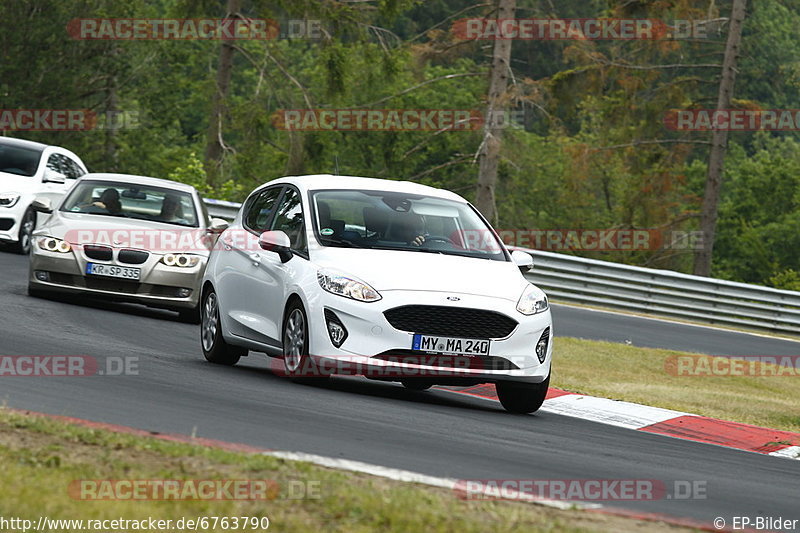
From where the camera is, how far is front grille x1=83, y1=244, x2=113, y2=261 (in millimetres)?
15336

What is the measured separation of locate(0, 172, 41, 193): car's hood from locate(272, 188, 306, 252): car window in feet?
32.6

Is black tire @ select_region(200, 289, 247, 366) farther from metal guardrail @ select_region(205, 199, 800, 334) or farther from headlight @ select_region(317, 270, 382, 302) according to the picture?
metal guardrail @ select_region(205, 199, 800, 334)

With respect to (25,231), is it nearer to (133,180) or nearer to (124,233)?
(133,180)

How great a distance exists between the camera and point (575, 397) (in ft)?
42.9

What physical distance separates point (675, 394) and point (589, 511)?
9451 millimetres

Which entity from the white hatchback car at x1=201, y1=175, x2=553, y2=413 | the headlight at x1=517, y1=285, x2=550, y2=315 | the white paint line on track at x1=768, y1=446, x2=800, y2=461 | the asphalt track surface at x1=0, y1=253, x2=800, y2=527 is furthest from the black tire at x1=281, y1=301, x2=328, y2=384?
the white paint line on track at x1=768, y1=446, x2=800, y2=461

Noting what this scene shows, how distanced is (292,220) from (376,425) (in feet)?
10.4

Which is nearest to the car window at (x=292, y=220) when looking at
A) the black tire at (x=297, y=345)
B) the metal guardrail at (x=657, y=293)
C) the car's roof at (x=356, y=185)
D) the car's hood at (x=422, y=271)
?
the car's roof at (x=356, y=185)

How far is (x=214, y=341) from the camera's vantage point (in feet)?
40.6

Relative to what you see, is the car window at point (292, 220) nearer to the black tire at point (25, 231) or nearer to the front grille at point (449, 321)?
the front grille at point (449, 321)

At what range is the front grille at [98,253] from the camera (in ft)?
50.3

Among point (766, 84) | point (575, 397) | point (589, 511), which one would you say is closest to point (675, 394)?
point (575, 397)

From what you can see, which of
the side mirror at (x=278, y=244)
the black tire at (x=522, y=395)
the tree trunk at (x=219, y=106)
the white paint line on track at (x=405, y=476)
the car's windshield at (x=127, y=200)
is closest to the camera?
the white paint line on track at (x=405, y=476)

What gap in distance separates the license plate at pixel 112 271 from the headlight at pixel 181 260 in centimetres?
34
